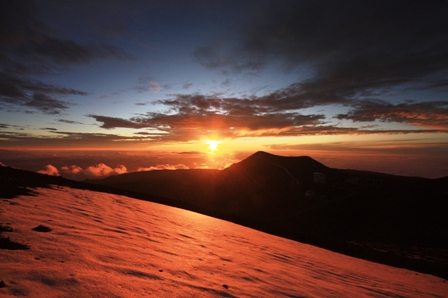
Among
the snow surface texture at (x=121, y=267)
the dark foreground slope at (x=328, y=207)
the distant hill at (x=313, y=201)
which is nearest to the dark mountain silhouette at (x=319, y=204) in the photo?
the distant hill at (x=313, y=201)

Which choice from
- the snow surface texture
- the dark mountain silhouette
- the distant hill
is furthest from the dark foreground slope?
the snow surface texture

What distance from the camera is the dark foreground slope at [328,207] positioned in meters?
22.4

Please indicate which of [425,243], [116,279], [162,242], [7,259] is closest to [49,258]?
[7,259]

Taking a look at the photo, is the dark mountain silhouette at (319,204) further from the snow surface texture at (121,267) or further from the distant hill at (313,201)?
the snow surface texture at (121,267)

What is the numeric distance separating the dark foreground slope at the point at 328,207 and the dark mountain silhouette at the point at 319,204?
0.36 ft

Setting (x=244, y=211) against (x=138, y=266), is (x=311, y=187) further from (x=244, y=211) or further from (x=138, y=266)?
(x=138, y=266)

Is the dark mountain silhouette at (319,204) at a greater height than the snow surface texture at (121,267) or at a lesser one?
lesser

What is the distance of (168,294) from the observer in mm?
3232

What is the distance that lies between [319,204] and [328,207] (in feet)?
9.99

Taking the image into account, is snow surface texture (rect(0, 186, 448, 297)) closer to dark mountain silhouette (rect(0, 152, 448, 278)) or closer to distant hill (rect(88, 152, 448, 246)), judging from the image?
dark mountain silhouette (rect(0, 152, 448, 278))

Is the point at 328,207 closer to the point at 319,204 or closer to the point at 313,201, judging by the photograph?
the point at 319,204

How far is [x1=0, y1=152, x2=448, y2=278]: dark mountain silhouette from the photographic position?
20.3m

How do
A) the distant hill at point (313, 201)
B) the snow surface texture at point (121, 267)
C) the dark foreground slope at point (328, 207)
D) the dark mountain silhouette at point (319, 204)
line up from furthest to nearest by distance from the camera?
1. the distant hill at point (313, 201)
2. the dark foreground slope at point (328, 207)
3. the dark mountain silhouette at point (319, 204)
4. the snow surface texture at point (121, 267)

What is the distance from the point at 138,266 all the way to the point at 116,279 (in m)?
0.71
